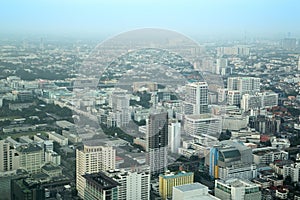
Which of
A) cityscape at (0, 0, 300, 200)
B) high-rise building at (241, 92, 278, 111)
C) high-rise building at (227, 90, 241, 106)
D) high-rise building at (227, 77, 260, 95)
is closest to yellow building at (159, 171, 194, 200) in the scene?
cityscape at (0, 0, 300, 200)

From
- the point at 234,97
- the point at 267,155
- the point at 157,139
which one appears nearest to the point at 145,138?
the point at 157,139

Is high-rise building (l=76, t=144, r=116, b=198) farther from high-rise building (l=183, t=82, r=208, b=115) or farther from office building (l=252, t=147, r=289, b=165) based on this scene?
office building (l=252, t=147, r=289, b=165)

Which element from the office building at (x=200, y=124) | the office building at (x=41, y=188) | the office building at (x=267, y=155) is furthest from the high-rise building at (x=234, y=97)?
the office building at (x=41, y=188)

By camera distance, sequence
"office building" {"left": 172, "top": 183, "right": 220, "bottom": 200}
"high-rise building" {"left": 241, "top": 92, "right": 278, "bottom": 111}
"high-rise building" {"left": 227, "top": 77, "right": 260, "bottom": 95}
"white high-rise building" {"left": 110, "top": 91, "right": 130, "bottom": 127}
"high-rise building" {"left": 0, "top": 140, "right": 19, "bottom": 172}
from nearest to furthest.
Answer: "office building" {"left": 172, "top": 183, "right": 220, "bottom": 200} < "white high-rise building" {"left": 110, "top": 91, "right": 130, "bottom": 127} < "high-rise building" {"left": 0, "top": 140, "right": 19, "bottom": 172} < "high-rise building" {"left": 241, "top": 92, "right": 278, "bottom": 111} < "high-rise building" {"left": 227, "top": 77, "right": 260, "bottom": 95}

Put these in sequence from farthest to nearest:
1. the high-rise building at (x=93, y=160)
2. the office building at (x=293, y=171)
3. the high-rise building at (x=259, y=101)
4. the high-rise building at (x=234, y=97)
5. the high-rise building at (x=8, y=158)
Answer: the high-rise building at (x=259, y=101)
the high-rise building at (x=234, y=97)
the office building at (x=293, y=171)
the high-rise building at (x=8, y=158)
the high-rise building at (x=93, y=160)

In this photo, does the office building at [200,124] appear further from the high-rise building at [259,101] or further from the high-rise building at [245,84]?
the high-rise building at [245,84]

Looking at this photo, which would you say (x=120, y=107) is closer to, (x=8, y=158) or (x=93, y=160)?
(x=93, y=160)

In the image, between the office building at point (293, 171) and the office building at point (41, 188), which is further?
the office building at point (293, 171)
